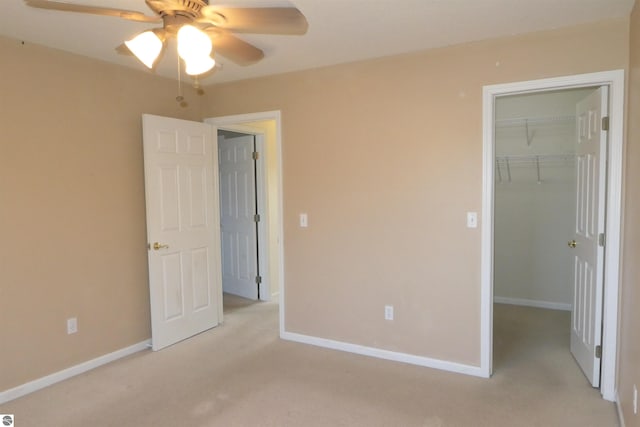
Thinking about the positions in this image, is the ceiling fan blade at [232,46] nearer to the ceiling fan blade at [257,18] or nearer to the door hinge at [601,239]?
the ceiling fan blade at [257,18]

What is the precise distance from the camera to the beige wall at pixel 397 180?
2.91m

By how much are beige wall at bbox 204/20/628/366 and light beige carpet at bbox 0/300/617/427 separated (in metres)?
0.32

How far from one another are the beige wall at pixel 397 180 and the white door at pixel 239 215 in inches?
55.2

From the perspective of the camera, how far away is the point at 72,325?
10.3 feet

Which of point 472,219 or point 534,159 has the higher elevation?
point 534,159

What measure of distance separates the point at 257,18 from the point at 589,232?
8.41ft

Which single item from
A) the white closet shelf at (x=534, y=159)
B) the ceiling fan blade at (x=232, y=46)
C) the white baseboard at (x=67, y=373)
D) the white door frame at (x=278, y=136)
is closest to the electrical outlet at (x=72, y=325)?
the white baseboard at (x=67, y=373)

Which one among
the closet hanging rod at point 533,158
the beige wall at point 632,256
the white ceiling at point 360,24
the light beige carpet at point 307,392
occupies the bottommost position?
the light beige carpet at point 307,392

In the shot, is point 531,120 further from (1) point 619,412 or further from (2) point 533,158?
(1) point 619,412

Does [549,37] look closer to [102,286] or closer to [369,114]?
[369,114]

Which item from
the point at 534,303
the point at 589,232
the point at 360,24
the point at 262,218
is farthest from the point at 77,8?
the point at 534,303

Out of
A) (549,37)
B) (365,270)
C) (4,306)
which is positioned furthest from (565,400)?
(4,306)

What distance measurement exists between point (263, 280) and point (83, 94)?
2.83 m

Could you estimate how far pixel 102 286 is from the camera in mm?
3342
